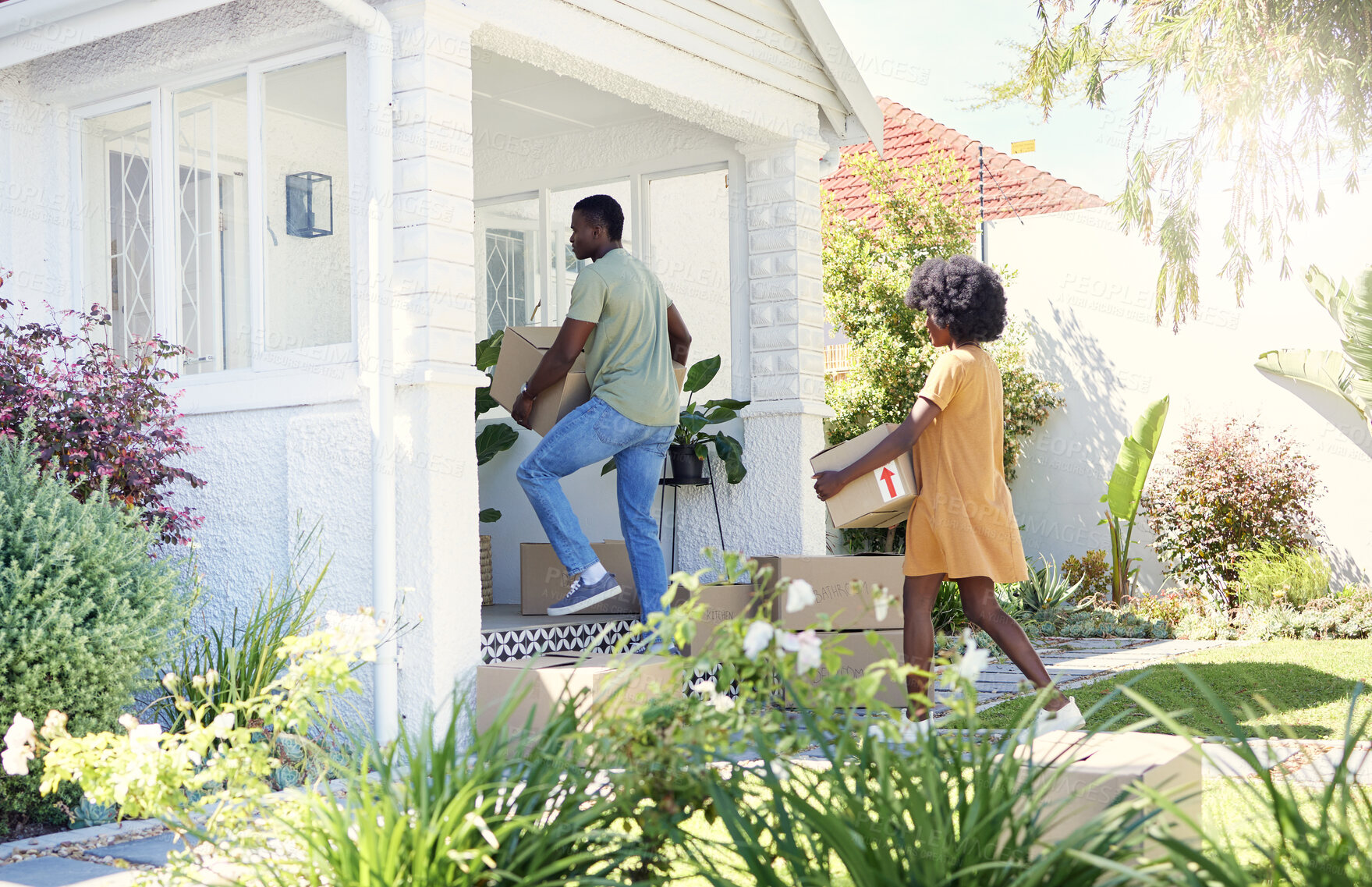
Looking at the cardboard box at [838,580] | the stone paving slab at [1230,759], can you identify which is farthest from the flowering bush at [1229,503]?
the stone paving slab at [1230,759]

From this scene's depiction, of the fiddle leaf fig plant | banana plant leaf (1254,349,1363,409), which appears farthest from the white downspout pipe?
banana plant leaf (1254,349,1363,409)

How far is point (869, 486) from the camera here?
4.84 meters

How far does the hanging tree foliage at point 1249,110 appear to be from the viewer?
6.86m

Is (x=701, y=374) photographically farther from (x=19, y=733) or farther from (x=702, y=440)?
(x=19, y=733)

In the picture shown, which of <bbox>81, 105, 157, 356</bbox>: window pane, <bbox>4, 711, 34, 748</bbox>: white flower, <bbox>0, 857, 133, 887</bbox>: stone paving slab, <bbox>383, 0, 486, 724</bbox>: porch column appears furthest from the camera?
<bbox>81, 105, 157, 356</bbox>: window pane

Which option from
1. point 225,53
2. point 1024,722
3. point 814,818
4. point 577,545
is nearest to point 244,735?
point 814,818

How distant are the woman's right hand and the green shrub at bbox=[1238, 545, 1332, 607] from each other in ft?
20.9

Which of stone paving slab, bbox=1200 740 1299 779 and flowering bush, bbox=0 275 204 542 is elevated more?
flowering bush, bbox=0 275 204 542

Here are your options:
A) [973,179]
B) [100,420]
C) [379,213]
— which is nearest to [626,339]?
[379,213]

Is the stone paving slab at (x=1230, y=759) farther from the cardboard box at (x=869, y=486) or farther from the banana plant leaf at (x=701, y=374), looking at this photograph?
the banana plant leaf at (x=701, y=374)

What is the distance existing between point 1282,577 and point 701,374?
544 centimetres

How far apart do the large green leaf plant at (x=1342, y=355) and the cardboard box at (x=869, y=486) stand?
6.84m

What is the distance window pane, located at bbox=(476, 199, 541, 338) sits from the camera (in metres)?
8.26

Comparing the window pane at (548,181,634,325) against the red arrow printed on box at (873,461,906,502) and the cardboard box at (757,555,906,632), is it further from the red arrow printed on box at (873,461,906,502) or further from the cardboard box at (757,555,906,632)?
the red arrow printed on box at (873,461,906,502)
